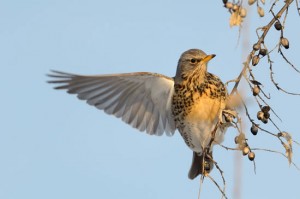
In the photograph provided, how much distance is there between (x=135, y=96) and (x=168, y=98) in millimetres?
437

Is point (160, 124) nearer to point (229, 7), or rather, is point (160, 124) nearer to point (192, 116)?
point (192, 116)

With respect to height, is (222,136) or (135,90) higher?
(135,90)

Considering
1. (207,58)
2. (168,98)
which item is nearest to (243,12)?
(207,58)

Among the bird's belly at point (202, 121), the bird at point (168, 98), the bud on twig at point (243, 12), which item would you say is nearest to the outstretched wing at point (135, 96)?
the bird at point (168, 98)

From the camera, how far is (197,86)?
5.33 m

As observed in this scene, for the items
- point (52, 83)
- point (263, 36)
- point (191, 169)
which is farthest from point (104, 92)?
point (263, 36)

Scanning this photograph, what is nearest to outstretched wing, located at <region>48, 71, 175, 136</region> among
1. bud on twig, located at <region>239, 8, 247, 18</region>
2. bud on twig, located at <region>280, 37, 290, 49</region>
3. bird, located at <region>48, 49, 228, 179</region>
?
bird, located at <region>48, 49, 228, 179</region>

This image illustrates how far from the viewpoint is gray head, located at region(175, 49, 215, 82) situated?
17.6 ft

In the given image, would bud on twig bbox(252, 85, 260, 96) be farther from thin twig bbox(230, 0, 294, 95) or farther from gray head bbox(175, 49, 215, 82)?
gray head bbox(175, 49, 215, 82)

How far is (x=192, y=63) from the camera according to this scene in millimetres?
5449

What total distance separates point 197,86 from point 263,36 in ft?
7.69

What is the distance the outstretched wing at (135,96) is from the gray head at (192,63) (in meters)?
0.21

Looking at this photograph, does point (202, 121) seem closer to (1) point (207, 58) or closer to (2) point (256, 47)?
(1) point (207, 58)

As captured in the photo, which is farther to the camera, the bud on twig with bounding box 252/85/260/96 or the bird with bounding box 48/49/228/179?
the bird with bounding box 48/49/228/179
